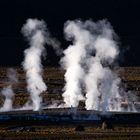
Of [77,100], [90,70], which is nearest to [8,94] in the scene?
[90,70]

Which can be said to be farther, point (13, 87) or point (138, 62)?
point (138, 62)

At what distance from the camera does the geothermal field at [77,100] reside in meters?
55.8

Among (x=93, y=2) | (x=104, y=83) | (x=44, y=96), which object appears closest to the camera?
(x=104, y=83)

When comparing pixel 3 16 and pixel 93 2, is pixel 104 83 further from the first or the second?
pixel 93 2

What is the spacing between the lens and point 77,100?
7125 centimetres

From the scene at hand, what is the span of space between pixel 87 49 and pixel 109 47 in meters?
2.25

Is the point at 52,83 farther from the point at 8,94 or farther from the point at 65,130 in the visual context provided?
the point at 65,130

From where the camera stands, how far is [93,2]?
196 m

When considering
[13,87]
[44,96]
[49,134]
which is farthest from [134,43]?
[49,134]

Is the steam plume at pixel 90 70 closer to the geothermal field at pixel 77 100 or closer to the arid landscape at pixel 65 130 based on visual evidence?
the geothermal field at pixel 77 100

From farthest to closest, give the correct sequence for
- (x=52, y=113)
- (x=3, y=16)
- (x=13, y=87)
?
(x=3, y=16), (x=13, y=87), (x=52, y=113)

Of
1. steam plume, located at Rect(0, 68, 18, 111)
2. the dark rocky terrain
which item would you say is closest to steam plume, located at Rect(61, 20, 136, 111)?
the dark rocky terrain

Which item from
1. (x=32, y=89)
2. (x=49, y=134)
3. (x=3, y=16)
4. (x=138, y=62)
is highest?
(x=3, y=16)

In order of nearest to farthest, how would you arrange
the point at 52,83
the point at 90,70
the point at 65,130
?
1. the point at 65,130
2. the point at 90,70
3. the point at 52,83
